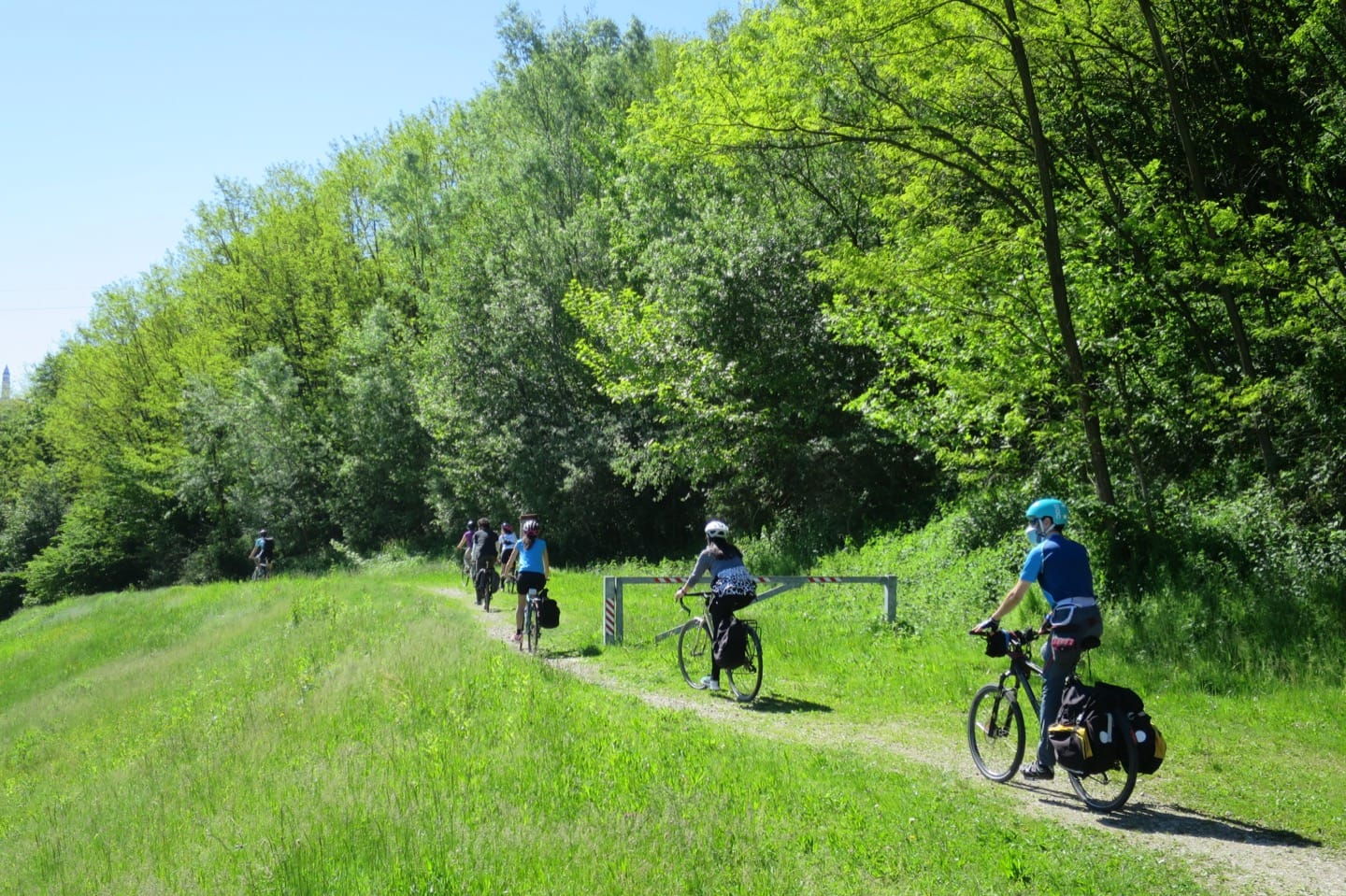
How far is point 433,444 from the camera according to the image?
3847 cm

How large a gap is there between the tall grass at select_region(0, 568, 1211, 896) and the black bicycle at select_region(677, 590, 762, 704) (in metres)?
1.22

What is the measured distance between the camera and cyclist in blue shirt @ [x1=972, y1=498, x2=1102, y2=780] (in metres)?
6.99

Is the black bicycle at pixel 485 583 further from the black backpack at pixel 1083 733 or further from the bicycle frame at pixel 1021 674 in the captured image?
the black backpack at pixel 1083 733

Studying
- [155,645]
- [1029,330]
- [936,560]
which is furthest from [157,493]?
[1029,330]

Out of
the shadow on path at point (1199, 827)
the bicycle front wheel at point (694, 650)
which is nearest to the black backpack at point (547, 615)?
the bicycle front wheel at point (694, 650)

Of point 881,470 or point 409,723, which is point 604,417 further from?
point 409,723

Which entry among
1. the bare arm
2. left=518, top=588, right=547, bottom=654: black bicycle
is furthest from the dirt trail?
left=518, top=588, right=547, bottom=654: black bicycle

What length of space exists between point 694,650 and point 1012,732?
4.83m

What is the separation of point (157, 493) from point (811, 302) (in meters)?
41.9

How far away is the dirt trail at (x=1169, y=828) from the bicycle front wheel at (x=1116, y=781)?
9 cm

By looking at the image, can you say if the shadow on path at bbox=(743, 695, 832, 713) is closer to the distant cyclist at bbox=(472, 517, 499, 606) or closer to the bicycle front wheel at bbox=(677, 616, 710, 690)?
the bicycle front wheel at bbox=(677, 616, 710, 690)

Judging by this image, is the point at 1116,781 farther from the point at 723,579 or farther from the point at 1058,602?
the point at 723,579

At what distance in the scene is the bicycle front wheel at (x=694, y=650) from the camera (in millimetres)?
11844

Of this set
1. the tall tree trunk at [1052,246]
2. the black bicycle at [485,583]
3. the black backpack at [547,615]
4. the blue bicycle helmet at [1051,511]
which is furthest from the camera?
the black bicycle at [485,583]
